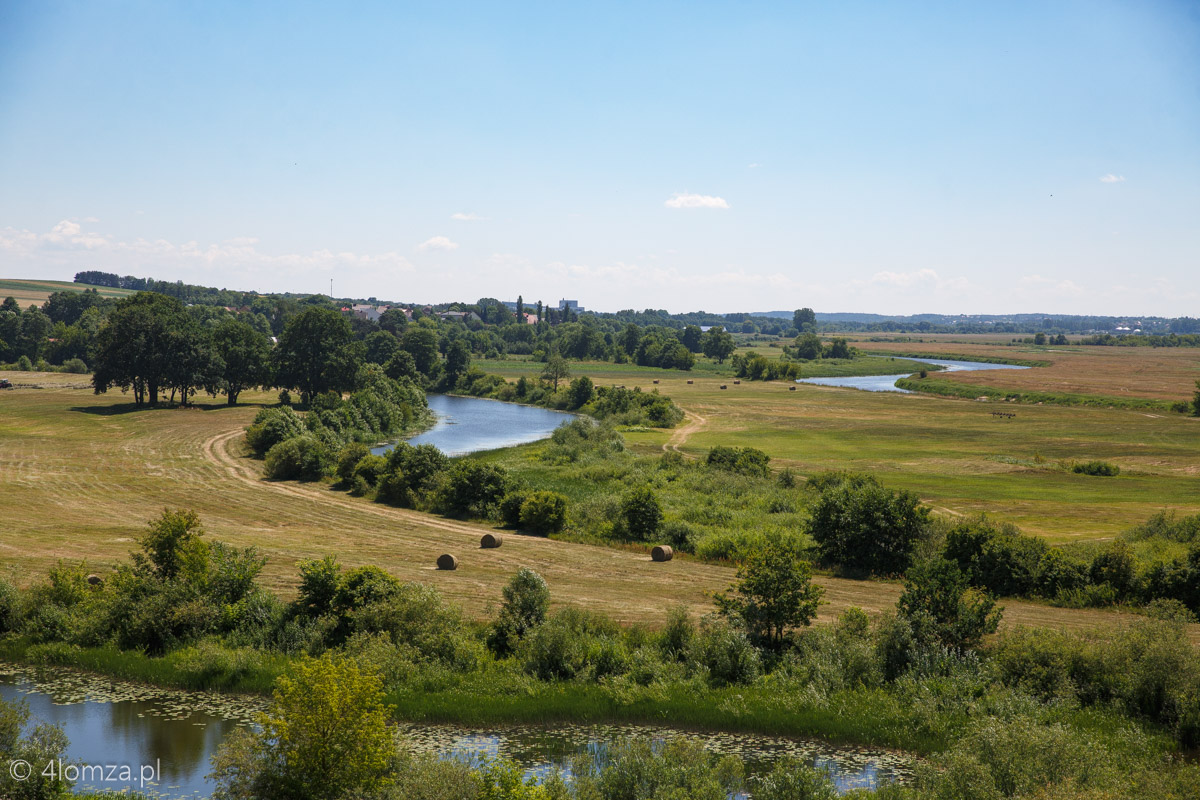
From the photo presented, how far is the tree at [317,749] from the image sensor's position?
17.0 meters

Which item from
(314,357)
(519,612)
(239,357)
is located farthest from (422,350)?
(519,612)

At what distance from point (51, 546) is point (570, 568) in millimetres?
25750

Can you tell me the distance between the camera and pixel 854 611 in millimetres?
27656

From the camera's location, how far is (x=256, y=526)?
4488 cm

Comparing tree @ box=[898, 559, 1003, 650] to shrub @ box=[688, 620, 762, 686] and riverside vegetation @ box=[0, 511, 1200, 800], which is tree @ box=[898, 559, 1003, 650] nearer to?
riverside vegetation @ box=[0, 511, 1200, 800]

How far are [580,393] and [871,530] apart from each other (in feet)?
277

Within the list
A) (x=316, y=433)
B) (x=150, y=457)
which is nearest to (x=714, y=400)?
(x=316, y=433)

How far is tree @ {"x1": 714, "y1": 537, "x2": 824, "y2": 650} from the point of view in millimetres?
27047

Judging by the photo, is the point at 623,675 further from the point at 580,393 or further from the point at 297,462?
the point at 580,393

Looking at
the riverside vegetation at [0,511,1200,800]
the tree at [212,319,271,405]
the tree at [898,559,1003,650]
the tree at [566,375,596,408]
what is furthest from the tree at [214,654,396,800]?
the tree at [566,375,596,408]

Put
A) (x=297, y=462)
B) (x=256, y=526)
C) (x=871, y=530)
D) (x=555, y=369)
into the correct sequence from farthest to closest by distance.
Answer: (x=555, y=369), (x=297, y=462), (x=256, y=526), (x=871, y=530)

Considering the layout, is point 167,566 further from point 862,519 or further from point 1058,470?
point 1058,470

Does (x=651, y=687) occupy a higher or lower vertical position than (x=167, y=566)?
lower

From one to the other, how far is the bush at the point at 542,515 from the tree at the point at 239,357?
59966 millimetres
